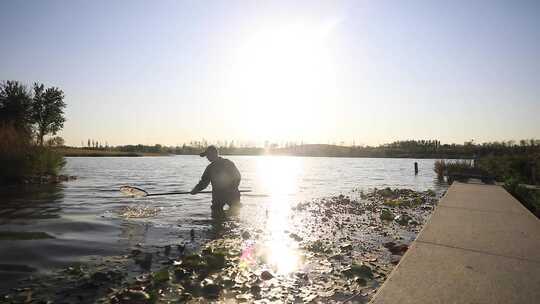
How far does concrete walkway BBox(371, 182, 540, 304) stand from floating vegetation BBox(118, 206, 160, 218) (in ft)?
33.9

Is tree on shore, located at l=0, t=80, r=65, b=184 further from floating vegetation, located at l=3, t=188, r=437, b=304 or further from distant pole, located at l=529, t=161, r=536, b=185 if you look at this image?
distant pole, located at l=529, t=161, r=536, b=185

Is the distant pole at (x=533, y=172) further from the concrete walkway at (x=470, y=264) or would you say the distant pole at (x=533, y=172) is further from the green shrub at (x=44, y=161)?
the green shrub at (x=44, y=161)

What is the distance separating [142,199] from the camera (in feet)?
58.0

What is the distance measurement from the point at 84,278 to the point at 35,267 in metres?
1.54

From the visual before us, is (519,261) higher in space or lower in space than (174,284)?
higher

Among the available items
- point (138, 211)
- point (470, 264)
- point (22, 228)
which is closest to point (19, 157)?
point (138, 211)

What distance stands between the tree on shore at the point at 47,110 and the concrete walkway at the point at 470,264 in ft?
177

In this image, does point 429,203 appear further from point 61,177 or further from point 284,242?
point 61,177

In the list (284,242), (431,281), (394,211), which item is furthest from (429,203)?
(431,281)

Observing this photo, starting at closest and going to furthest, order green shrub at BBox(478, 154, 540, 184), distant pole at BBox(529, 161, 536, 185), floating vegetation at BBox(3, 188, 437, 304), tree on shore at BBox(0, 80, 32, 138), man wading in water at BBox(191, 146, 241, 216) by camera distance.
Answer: floating vegetation at BBox(3, 188, 437, 304)
man wading in water at BBox(191, 146, 241, 216)
distant pole at BBox(529, 161, 536, 185)
green shrub at BBox(478, 154, 540, 184)
tree on shore at BBox(0, 80, 32, 138)

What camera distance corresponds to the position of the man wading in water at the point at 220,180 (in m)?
11.5

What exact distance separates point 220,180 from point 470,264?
8289 millimetres

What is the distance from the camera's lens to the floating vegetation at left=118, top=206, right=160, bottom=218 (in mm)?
12787

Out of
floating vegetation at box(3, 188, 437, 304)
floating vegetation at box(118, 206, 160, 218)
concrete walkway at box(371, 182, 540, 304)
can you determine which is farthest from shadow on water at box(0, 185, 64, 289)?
concrete walkway at box(371, 182, 540, 304)
